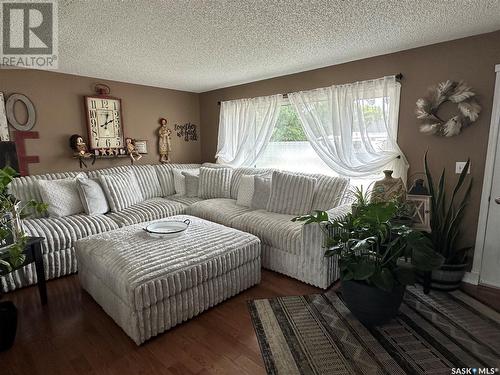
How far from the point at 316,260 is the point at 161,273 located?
1.30 m

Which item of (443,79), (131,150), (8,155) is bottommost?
(8,155)

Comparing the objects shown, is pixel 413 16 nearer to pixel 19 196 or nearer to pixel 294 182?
pixel 294 182

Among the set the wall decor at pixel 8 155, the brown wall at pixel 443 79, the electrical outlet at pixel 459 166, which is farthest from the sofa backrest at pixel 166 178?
the electrical outlet at pixel 459 166

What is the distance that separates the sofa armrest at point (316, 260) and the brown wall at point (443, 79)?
1114mm

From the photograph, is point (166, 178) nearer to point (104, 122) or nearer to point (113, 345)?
point (104, 122)

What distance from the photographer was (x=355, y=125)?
2975 millimetres

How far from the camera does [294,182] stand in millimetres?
2996

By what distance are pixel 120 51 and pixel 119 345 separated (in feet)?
8.30

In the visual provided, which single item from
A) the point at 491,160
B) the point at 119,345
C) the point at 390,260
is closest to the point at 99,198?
the point at 119,345

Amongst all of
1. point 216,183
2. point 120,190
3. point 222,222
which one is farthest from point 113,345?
point 216,183

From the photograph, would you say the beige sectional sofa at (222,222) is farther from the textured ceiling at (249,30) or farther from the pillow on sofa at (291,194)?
the textured ceiling at (249,30)

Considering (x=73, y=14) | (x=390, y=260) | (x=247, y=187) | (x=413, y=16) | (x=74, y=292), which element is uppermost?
(x=413, y=16)

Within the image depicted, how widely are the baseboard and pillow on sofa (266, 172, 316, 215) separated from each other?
1.56m

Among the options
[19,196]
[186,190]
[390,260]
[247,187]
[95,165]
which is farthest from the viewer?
[186,190]
